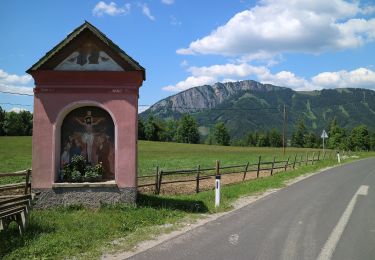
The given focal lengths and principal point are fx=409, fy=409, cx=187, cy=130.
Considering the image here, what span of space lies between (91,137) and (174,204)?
3.11 metres

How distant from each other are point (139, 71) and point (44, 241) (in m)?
5.45

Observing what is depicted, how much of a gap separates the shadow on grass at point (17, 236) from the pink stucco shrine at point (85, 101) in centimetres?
236

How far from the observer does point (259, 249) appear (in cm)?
721

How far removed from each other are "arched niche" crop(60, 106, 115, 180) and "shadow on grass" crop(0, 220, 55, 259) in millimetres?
3319

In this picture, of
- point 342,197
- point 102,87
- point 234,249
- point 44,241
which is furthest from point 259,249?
point 342,197

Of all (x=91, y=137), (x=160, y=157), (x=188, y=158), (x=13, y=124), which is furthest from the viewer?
(x=13, y=124)

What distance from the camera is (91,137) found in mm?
11781

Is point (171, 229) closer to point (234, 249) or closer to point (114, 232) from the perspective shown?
point (114, 232)

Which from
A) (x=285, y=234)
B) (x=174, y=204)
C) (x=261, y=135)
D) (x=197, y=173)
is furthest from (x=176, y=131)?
(x=285, y=234)

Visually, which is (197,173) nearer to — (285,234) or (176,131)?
(285,234)

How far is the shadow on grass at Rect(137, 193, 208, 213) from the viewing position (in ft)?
37.5

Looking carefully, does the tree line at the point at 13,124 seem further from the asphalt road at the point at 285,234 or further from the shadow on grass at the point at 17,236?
the shadow on grass at the point at 17,236

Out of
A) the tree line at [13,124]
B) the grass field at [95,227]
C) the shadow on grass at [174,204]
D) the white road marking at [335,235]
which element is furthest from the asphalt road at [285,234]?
the tree line at [13,124]

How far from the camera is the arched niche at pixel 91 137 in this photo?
11742 mm
